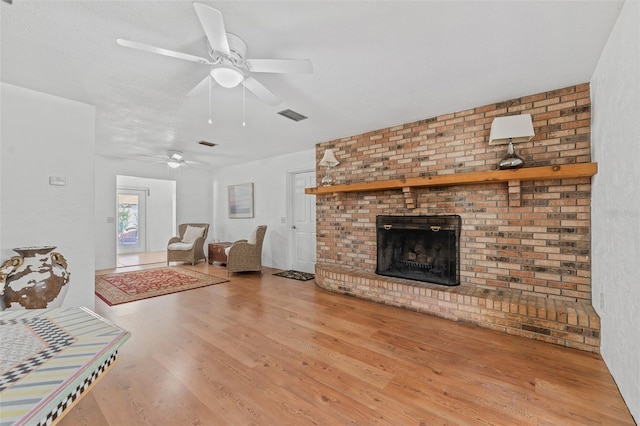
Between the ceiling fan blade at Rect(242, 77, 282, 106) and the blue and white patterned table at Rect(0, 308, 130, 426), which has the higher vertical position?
the ceiling fan blade at Rect(242, 77, 282, 106)

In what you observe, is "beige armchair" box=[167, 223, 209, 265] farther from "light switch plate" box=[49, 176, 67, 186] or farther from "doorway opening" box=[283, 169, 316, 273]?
"light switch plate" box=[49, 176, 67, 186]

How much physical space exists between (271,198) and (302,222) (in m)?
0.97

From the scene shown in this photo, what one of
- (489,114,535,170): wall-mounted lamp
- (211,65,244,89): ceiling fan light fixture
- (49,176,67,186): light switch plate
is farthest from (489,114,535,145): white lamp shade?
(49,176,67,186): light switch plate

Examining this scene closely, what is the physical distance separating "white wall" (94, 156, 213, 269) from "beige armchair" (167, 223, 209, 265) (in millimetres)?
593

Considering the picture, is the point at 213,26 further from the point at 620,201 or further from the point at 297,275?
the point at 297,275

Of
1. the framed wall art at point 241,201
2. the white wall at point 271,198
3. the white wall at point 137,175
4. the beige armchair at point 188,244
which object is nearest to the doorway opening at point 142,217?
the white wall at point 137,175

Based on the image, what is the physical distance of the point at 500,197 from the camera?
9.75ft

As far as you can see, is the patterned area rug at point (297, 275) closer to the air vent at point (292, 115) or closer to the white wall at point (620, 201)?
the air vent at point (292, 115)

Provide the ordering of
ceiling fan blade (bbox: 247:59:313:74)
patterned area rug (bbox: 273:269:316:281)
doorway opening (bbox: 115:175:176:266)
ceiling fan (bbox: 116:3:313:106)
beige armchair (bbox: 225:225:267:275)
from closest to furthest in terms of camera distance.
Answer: ceiling fan (bbox: 116:3:313:106) < ceiling fan blade (bbox: 247:59:313:74) < patterned area rug (bbox: 273:269:316:281) < beige armchair (bbox: 225:225:267:275) < doorway opening (bbox: 115:175:176:266)

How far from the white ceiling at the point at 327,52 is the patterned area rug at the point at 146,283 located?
2336 millimetres

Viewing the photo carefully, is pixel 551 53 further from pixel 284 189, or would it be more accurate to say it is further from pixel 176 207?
pixel 176 207

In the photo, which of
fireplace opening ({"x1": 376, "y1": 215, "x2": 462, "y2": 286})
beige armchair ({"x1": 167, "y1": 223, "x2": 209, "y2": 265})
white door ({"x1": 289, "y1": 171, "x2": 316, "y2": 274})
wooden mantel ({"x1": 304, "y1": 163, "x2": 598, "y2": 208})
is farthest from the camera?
beige armchair ({"x1": 167, "y1": 223, "x2": 209, "y2": 265})

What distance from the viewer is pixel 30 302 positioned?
2.24m

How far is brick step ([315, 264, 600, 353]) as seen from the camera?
2.30 metres
